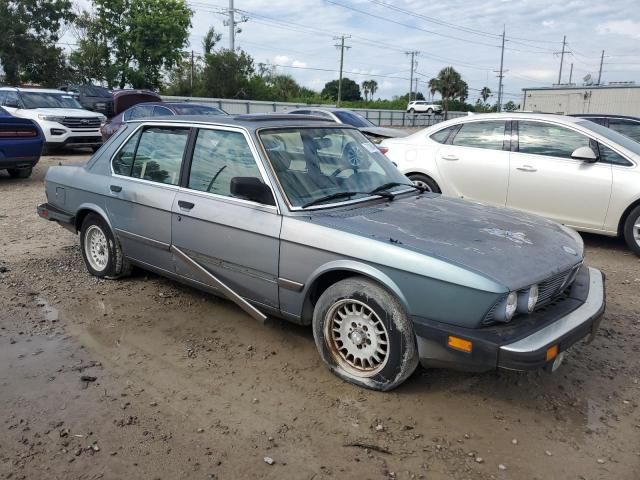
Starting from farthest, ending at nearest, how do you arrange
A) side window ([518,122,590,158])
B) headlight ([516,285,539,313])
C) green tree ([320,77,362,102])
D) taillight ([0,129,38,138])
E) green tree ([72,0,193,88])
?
1. green tree ([320,77,362,102])
2. green tree ([72,0,193,88])
3. taillight ([0,129,38,138])
4. side window ([518,122,590,158])
5. headlight ([516,285,539,313])

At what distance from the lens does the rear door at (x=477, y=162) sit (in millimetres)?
7086

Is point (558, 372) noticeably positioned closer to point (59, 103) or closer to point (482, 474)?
point (482, 474)

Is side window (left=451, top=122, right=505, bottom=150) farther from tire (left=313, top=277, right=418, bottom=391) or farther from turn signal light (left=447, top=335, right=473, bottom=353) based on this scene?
turn signal light (left=447, top=335, right=473, bottom=353)

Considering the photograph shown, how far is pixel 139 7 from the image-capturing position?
39469 millimetres

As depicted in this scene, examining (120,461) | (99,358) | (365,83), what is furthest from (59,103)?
(365,83)

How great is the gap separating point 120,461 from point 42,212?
149 inches

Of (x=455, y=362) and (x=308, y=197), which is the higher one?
(x=308, y=197)

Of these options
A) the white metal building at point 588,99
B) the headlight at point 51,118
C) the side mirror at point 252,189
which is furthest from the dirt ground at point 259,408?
the white metal building at point 588,99

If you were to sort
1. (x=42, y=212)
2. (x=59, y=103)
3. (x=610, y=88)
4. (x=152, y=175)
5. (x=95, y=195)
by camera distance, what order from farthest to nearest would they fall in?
(x=610, y=88) < (x=59, y=103) < (x=42, y=212) < (x=95, y=195) < (x=152, y=175)

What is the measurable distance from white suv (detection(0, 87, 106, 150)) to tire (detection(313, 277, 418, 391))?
42.9 ft

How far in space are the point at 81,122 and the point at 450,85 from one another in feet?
215

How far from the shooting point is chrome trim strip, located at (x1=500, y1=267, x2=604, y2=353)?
2820mm

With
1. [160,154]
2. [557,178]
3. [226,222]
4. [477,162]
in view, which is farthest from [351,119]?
[226,222]

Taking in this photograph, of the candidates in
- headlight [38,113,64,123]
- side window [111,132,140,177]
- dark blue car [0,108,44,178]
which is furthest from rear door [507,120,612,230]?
headlight [38,113,64,123]
